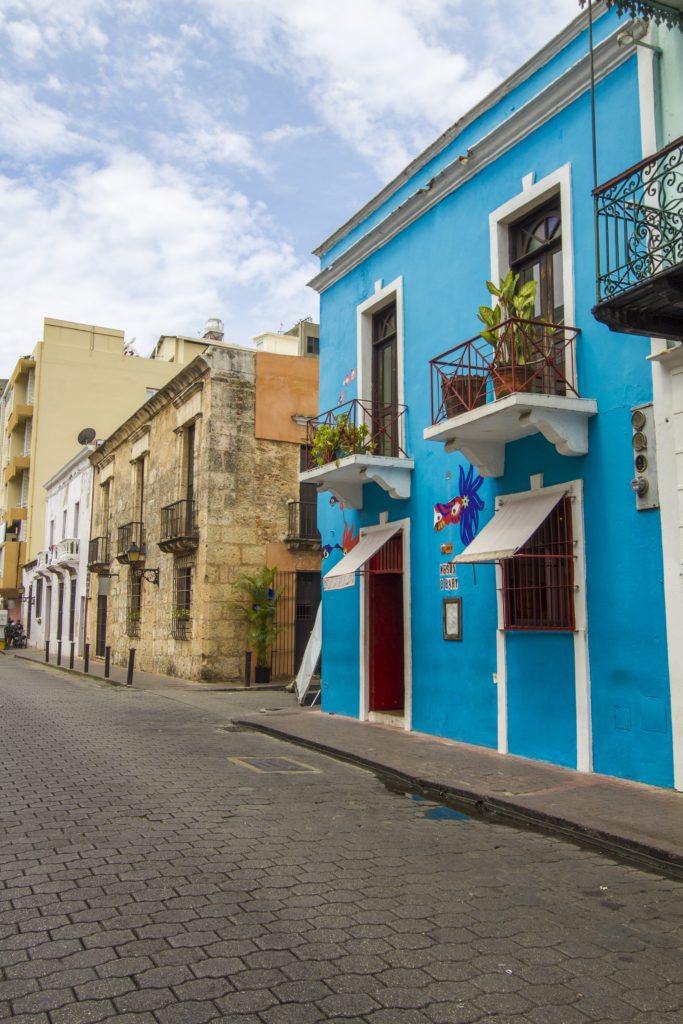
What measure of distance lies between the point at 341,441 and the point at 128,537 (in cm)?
1460

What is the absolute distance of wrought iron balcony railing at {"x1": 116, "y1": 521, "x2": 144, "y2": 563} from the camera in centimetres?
2388

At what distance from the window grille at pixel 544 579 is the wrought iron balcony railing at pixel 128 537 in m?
15.8

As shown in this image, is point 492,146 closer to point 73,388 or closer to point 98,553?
point 98,553

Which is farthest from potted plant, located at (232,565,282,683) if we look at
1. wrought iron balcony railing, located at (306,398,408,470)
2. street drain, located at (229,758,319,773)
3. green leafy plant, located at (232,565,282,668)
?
street drain, located at (229,758,319,773)

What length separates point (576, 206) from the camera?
8.38m

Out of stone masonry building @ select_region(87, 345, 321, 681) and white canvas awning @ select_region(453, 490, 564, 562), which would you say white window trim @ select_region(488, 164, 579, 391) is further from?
stone masonry building @ select_region(87, 345, 321, 681)

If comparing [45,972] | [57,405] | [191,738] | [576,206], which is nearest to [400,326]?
[576,206]

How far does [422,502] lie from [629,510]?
11.8 feet

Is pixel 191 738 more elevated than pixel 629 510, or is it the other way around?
pixel 629 510

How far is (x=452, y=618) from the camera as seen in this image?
10.0m

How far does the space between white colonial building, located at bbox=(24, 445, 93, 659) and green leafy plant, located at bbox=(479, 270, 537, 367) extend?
24.0 m

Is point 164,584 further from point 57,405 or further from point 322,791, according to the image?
point 57,405

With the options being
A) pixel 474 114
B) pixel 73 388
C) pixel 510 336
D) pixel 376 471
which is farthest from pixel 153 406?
pixel 73 388

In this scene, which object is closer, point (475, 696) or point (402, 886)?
point (402, 886)
